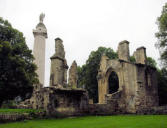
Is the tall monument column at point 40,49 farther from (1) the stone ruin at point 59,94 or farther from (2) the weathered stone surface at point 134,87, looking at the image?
(1) the stone ruin at point 59,94

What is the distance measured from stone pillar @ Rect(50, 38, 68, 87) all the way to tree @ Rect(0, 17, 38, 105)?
6.12 metres

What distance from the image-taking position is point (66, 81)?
1433cm

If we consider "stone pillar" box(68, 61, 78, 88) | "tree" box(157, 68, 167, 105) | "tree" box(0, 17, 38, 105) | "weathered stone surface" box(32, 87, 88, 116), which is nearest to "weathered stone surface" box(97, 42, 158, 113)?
"weathered stone surface" box(32, 87, 88, 116)

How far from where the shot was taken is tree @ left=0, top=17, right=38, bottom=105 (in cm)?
1817

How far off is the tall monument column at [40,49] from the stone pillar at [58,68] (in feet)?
50.4

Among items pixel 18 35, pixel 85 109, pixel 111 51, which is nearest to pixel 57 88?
pixel 85 109

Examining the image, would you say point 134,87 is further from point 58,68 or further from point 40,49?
point 40,49

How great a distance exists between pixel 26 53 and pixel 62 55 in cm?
833

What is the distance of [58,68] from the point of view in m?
13.8

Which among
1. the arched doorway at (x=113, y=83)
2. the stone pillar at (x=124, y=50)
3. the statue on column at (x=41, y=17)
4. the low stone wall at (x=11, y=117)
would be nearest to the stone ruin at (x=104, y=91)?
the stone pillar at (x=124, y=50)

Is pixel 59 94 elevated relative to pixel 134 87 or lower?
lower

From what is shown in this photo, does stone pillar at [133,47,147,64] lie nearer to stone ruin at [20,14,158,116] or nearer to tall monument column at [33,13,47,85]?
stone ruin at [20,14,158,116]

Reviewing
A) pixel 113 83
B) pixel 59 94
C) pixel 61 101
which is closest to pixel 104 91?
pixel 113 83

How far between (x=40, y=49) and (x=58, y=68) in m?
17.3
